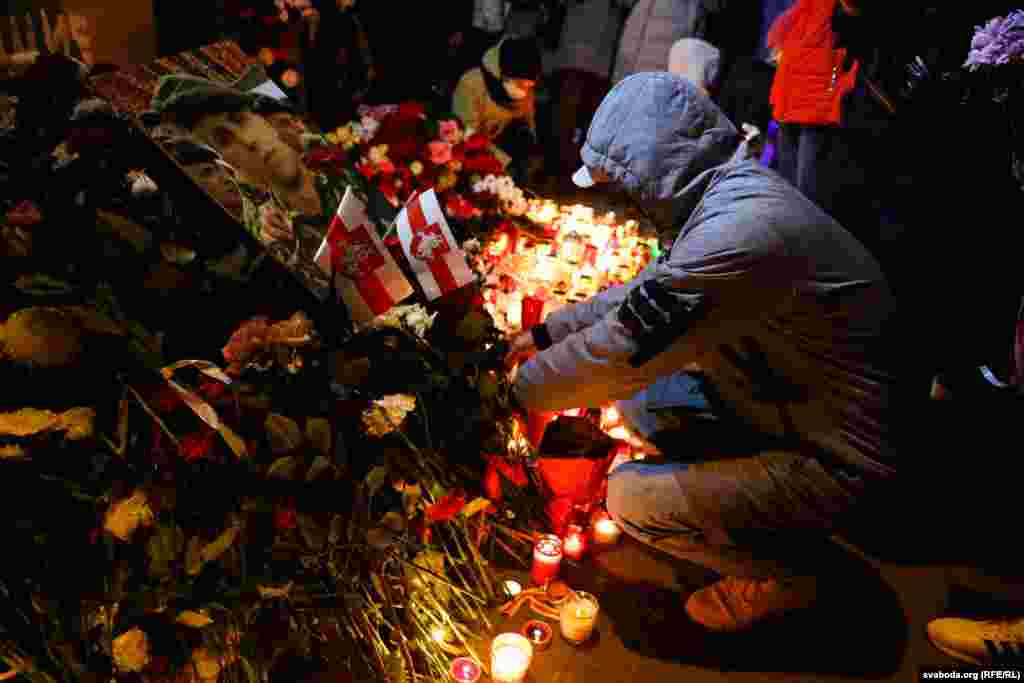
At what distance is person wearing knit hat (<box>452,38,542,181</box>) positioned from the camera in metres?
4.38

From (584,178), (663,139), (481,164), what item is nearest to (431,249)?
(584,178)

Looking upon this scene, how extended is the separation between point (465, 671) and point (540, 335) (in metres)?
1.12

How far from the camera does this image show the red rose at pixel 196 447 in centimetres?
A: 154

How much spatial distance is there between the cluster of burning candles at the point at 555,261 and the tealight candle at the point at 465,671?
1.31 metres

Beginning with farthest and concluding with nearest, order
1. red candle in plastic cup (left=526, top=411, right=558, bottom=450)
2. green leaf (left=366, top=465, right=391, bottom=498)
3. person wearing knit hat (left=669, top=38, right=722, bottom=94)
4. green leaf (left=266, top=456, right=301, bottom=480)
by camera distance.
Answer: person wearing knit hat (left=669, top=38, right=722, bottom=94)
red candle in plastic cup (left=526, top=411, right=558, bottom=450)
green leaf (left=366, top=465, right=391, bottom=498)
green leaf (left=266, top=456, right=301, bottom=480)

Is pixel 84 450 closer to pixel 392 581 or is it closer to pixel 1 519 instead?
pixel 1 519

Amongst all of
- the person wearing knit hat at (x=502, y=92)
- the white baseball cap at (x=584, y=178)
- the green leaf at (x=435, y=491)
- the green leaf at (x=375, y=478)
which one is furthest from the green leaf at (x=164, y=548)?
the person wearing knit hat at (x=502, y=92)

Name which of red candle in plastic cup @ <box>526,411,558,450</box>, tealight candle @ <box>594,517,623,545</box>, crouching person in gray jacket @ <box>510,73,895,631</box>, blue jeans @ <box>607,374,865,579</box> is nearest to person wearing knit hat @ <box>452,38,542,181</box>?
red candle in plastic cup @ <box>526,411,558,450</box>

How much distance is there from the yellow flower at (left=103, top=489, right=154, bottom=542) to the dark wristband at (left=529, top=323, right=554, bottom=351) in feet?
4.50

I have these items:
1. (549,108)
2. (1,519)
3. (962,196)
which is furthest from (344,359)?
(549,108)

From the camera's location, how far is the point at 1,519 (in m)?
1.48

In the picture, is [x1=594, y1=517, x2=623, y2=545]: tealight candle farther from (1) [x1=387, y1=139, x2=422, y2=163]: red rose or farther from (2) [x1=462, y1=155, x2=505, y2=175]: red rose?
(1) [x1=387, y1=139, x2=422, y2=163]: red rose

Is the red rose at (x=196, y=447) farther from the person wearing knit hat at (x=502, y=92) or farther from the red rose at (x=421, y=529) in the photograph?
the person wearing knit hat at (x=502, y=92)

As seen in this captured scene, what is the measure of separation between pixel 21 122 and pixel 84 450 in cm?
97
